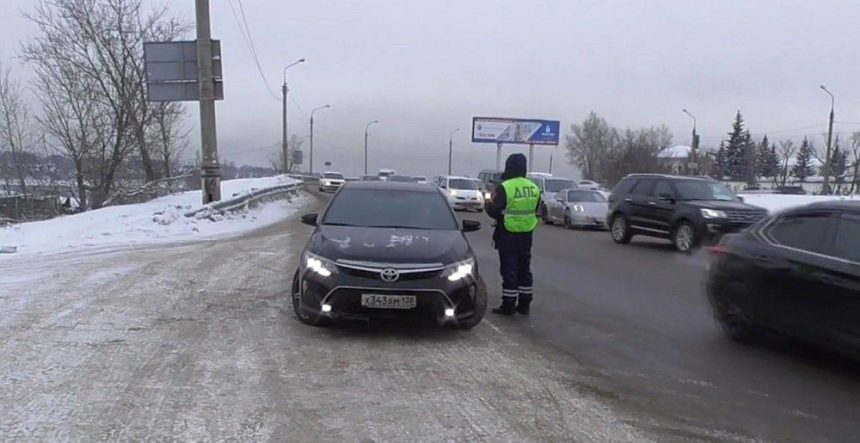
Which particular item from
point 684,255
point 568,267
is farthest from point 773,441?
point 684,255

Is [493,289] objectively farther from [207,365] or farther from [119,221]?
[119,221]

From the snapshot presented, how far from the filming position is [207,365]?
5516mm

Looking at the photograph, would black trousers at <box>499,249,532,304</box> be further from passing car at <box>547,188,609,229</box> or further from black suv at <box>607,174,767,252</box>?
passing car at <box>547,188,609,229</box>

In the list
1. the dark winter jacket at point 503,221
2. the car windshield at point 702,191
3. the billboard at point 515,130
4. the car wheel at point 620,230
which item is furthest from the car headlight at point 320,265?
the billboard at point 515,130

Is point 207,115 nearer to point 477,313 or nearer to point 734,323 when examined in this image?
point 477,313

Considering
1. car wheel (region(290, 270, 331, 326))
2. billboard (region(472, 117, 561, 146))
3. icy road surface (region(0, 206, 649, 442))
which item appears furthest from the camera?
billboard (region(472, 117, 561, 146))

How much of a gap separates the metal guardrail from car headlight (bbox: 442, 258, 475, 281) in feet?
43.0

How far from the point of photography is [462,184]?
1248 inches

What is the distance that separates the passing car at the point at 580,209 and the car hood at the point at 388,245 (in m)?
16.5

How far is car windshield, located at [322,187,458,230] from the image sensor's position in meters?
7.55

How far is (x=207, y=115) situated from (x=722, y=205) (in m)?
13.2

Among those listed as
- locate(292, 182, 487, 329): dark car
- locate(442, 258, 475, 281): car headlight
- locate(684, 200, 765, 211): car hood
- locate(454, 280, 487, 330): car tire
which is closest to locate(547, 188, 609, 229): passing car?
locate(684, 200, 765, 211): car hood

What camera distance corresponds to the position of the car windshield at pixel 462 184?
31398 millimetres

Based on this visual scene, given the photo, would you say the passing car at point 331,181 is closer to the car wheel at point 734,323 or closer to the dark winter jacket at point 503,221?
the dark winter jacket at point 503,221
